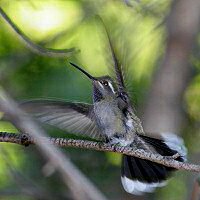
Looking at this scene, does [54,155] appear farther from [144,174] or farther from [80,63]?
[80,63]

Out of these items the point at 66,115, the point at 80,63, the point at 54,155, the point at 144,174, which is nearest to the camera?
the point at 54,155

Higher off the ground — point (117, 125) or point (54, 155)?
point (54, 155)

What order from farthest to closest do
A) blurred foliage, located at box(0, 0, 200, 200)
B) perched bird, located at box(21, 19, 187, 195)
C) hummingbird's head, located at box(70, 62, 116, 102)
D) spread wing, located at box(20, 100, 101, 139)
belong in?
blurred foliage, located at box(0, 0, 200, 200), hummingbird's head, located at box(70, 62, 116, 102), perched bird, located at box(21, 19, 187, 195), spread wing, located at box(20, 100, 101, 139)

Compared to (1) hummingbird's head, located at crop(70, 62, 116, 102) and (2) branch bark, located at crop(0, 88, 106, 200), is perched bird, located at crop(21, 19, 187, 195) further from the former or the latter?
(2) branch bark, located at crop(0, 88, 106, 200)

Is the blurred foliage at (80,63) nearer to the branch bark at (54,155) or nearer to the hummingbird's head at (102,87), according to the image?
the hummingbird's head at (102,87)

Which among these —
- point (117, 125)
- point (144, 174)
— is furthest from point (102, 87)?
point (144, 174)

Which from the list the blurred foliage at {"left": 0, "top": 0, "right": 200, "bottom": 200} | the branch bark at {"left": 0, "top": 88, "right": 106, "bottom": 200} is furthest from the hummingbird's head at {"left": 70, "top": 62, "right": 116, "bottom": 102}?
the branch bark at {"left": 0, "top": 88, "right": 106, "bottom": 200}

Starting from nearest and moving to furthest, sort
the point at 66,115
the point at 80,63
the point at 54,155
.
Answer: the point at 54,155, the point at 66,115, the point at 80,63
